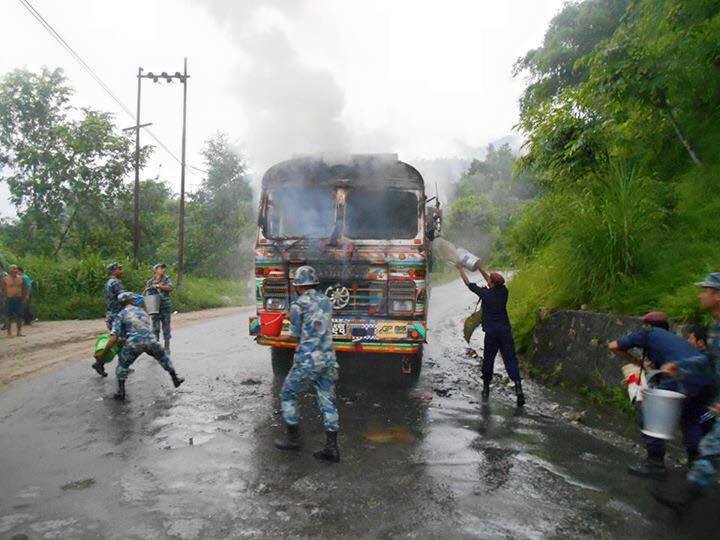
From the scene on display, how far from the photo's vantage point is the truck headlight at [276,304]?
296 inches

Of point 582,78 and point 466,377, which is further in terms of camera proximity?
point 582,78

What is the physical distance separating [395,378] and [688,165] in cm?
601

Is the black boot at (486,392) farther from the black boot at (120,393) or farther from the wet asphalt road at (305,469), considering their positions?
the black boot at (120,393)

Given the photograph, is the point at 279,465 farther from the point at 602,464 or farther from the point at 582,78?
the point at 582,78

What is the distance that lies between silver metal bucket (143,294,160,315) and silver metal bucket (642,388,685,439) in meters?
7.41

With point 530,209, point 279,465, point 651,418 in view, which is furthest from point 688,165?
point 279,465

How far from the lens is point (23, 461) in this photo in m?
4.77

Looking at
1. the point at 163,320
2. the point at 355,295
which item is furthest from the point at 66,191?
the point at 355,295

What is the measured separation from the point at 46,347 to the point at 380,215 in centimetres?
770

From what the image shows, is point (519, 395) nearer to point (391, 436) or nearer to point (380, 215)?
point (391, 436)

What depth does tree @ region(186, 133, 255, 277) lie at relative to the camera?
32.0 metres

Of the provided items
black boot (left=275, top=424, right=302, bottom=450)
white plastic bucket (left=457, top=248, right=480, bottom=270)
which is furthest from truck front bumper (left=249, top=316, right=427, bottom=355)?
black boot (left=275, top=424, right=302, bottom=450)

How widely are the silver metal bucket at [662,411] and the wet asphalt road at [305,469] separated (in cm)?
54

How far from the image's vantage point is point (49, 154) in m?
22.1
